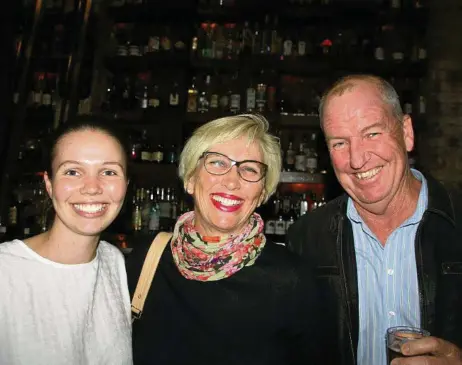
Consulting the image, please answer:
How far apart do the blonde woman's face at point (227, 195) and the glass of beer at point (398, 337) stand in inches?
27.3

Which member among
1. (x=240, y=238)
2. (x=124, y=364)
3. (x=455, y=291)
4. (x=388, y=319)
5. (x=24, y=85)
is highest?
(x=24, y=85)

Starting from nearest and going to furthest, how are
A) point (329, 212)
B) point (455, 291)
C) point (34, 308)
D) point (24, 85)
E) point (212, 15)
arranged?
point (34, 308) → point (455, 291) → point (329, 212) → point (24, 85) → point (212, 15)

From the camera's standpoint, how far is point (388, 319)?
148 centimetres

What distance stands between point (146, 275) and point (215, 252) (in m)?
0.29

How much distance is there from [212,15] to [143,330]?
10.4 feet

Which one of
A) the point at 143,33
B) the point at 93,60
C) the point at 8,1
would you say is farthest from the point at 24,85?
the point at 143,33

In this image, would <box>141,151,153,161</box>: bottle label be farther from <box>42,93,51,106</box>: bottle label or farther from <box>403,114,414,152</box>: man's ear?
<box>403,114,414,152</box>: man's ear

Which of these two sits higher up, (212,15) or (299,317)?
(212,15)

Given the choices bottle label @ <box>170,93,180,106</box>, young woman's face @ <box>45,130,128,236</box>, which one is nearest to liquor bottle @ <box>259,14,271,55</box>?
bottle label @ <box>170,93,180,106</box>

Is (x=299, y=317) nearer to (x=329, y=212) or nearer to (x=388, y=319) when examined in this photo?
(x=388, y=319)

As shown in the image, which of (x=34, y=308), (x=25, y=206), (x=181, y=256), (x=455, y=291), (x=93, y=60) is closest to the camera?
(x=34, y=308)

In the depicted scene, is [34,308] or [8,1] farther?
[8,1]

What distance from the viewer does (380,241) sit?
1.58 metres

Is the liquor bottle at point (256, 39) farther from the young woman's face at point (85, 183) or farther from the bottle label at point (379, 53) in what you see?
the young woman's face at point (85, 183)
